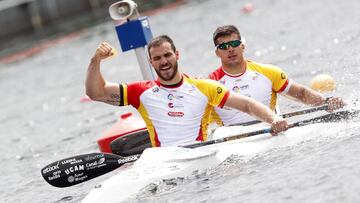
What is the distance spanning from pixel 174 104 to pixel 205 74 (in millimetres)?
9052

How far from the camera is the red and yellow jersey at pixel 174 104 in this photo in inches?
355

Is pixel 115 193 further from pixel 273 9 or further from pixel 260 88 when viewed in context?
pixel 273 9

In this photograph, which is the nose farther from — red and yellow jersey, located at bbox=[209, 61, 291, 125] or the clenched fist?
red and yellow jersey, located at bbox=[209, 61, 291, 125]

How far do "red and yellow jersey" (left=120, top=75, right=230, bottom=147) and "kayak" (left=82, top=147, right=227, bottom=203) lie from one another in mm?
410

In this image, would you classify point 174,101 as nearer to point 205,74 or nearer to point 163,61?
point 163,61

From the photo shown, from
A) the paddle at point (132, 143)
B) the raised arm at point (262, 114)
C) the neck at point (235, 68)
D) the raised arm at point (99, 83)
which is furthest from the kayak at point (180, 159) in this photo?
the paddle at point (132, 143)

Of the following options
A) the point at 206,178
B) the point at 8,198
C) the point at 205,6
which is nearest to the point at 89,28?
the point at 205,6

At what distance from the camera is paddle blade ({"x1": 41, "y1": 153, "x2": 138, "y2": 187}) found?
8.98 m

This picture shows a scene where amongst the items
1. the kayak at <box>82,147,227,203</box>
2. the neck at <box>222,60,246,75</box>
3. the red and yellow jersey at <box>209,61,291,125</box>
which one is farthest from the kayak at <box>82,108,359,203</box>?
the neck at <box>222,60,246,75</box>

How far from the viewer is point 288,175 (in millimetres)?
7871

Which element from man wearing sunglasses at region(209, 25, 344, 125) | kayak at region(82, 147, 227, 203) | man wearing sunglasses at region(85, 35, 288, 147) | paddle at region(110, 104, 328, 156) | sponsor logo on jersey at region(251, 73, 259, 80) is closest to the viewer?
kayak at region(82, 147, 227, 203)

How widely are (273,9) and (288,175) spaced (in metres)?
20.3

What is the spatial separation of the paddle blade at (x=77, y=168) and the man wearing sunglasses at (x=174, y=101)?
575mm

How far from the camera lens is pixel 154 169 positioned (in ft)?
27.9
